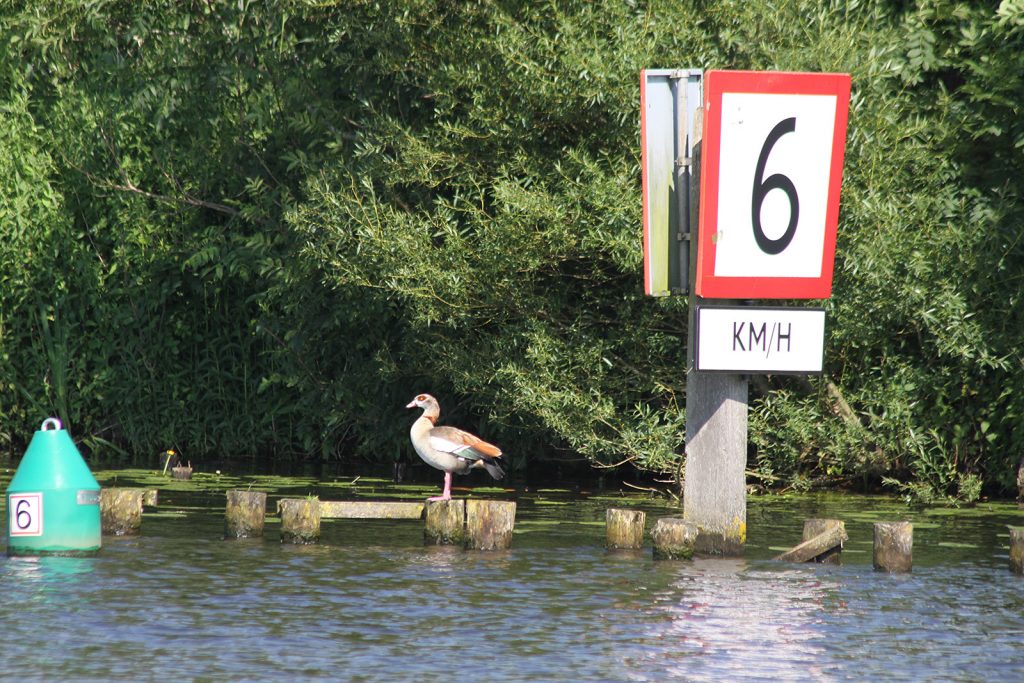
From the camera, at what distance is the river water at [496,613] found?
8.27m

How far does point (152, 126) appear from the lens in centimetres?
2270

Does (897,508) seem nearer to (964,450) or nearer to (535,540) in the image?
(964,450)

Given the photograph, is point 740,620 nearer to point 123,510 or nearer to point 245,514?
point 245,514

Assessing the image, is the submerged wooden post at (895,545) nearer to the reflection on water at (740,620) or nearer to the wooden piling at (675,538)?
the reflection on water at (740,620)

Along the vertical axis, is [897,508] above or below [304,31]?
below

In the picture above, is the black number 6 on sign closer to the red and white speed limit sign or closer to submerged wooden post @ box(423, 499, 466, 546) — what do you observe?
the red and white speed limit sign

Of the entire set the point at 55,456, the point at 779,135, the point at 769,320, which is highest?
the point at 779,135

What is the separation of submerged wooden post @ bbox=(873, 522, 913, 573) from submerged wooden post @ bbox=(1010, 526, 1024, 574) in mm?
745

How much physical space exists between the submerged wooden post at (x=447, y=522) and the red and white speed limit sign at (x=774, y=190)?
8.89 feet

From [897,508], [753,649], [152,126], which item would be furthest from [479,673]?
[152,126]

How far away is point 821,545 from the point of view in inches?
471

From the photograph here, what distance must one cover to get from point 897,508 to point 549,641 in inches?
324

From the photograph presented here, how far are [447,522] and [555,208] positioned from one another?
4.39 m

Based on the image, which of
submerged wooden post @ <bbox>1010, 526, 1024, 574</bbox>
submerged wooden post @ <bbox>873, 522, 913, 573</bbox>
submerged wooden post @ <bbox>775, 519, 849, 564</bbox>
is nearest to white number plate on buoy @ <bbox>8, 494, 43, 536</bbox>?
submerged wooden post @ <bbox>775, 519, 849, 564</bbox>
